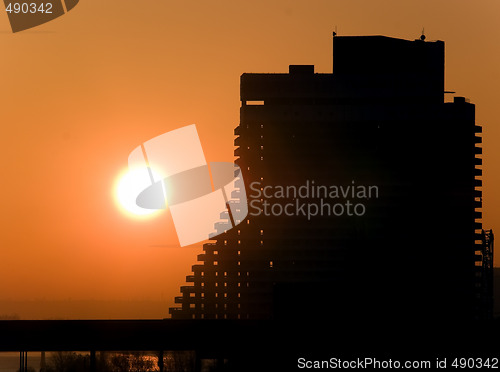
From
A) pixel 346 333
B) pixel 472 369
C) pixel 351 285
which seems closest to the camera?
pixel 472 369

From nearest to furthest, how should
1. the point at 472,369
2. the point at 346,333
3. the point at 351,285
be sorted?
1. the point at 472,369
2. the point at 346,333
3. the point at 351,285

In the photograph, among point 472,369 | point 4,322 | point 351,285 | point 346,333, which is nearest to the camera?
point 472,369

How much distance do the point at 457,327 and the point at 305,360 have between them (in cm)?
1821

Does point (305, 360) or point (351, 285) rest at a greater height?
point (351, 285)

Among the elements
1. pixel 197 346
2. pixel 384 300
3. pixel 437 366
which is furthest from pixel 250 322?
pixel 384 300

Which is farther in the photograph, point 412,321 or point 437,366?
point 412,321

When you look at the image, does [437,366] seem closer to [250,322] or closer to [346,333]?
[346,333]

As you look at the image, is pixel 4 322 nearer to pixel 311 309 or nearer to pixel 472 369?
pixel 311 309

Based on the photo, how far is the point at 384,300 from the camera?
184375mm

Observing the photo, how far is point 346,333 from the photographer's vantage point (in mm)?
121250

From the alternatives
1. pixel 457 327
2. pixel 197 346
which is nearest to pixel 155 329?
pixel 197 346

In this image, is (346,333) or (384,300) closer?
(346,333)

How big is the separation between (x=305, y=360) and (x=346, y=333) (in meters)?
6.66

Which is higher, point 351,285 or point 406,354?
point 351,285
